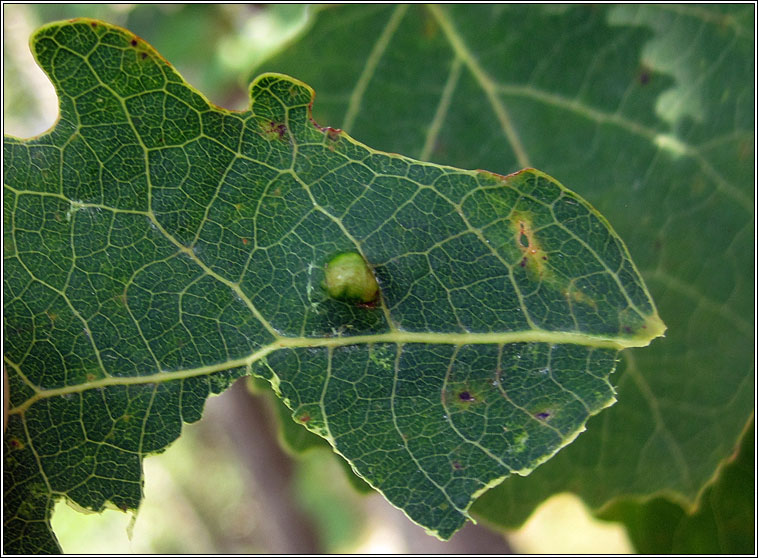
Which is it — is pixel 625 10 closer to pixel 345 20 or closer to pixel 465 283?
pixel 345 20

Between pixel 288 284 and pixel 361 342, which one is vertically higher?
pixel 288 284

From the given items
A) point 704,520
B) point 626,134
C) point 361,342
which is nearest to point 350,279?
point 361,342

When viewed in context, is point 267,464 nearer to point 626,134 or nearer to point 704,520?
point 704,520

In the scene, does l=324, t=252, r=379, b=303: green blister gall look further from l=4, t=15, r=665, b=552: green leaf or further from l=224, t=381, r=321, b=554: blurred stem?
l=224, t=381, r=321, b=554: blurred stem

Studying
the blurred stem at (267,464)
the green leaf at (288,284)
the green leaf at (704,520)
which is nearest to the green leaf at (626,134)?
the green leaf at (704,520)

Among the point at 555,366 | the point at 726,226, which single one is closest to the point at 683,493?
the point at 726,226
